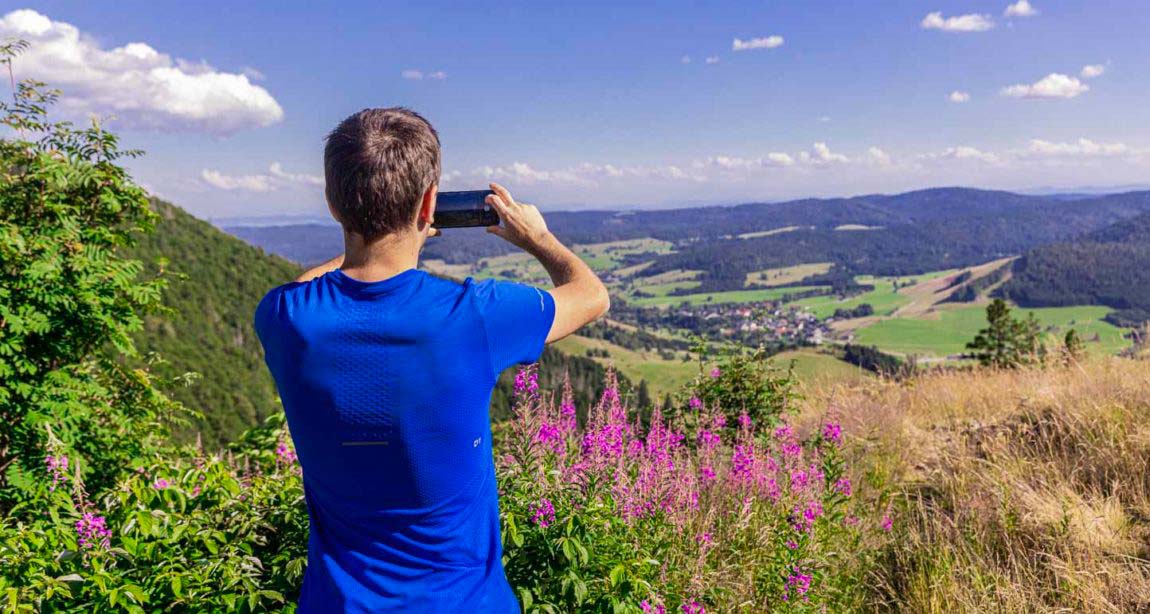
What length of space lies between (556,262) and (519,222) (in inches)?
5.5

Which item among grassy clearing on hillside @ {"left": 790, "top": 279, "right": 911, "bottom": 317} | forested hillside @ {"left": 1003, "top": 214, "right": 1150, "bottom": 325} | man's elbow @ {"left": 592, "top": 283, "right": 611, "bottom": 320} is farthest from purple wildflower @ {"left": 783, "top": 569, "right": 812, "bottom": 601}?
forested hillside @ {"left": 1003, "top": 214, "right": 1150, "bottom": 325}

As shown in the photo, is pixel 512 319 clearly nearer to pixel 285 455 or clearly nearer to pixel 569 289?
pixel 569 289

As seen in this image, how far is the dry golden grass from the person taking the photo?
130 inches

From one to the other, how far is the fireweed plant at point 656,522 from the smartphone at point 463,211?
1.25 m

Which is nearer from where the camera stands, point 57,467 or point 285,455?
point 57,467

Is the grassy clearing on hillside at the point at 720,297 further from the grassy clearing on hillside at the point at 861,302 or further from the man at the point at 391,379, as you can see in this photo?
the man at the point at 391,379

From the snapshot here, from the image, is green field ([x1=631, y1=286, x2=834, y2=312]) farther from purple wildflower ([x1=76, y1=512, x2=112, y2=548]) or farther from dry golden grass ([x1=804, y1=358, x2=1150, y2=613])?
purple wildflower ([x1=76, y1=512, x2=112, y2=548])

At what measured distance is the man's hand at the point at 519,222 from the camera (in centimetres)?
164

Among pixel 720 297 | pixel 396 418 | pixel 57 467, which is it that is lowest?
pixel 720 297

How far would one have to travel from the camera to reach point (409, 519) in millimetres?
1412

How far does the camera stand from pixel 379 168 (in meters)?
1.30

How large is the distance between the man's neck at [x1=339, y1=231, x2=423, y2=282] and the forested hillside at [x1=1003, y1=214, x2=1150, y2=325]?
13876cm

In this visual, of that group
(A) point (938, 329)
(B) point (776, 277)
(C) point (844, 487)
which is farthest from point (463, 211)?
(B) point (776, 277)

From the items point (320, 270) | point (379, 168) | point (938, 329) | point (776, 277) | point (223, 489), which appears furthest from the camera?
point (776, 277)
